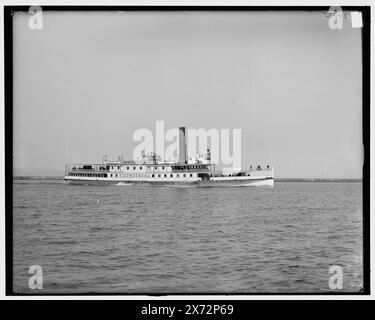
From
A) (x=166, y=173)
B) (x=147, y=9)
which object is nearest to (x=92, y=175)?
(x=166, y=173)

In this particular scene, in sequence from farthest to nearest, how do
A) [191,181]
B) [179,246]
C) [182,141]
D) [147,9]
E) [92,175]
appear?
[191,181] < [92,175] < [182,141] < [179,246] < [147,9]

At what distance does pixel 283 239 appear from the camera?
20.5ft

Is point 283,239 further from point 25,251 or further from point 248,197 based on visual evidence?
point 25,251

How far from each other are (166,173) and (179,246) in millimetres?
2624

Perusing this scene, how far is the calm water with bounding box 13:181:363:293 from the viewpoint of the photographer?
5.64 m

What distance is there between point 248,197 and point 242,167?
1911 millimetres

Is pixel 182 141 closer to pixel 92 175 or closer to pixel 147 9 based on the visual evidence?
pixel 147 9

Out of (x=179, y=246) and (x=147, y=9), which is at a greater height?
(x=147, y=9)

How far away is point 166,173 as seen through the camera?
28.0 ft

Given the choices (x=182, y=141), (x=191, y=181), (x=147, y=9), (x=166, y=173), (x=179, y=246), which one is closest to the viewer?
(x=147, y=9)

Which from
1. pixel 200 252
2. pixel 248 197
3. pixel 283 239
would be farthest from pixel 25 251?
pixel 248 197

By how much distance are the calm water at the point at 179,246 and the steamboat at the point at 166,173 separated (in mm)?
451

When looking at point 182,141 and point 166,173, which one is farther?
point 166,173
